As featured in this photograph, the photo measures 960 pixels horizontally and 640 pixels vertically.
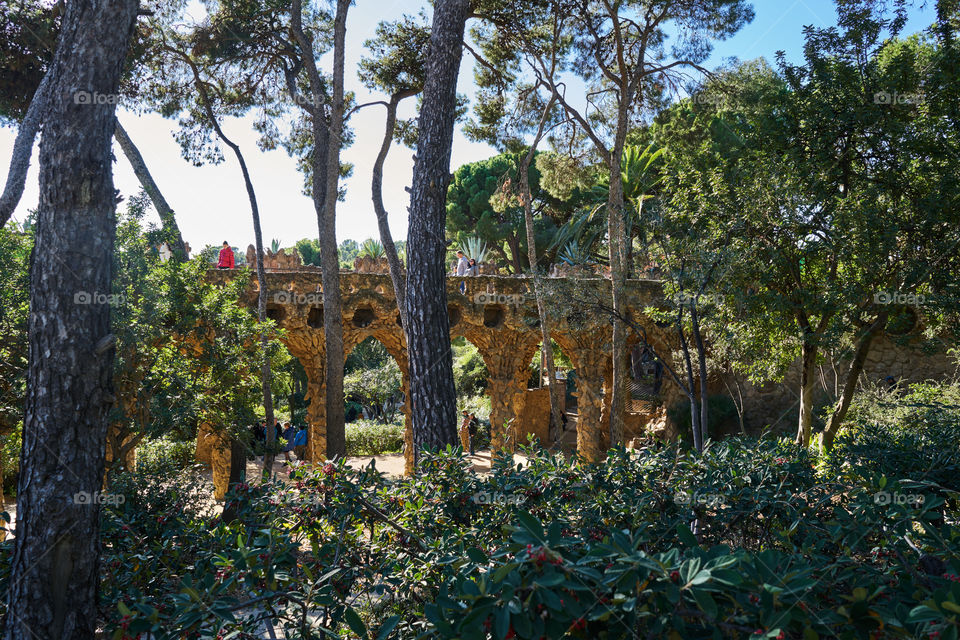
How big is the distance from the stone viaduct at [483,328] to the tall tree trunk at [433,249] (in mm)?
4712

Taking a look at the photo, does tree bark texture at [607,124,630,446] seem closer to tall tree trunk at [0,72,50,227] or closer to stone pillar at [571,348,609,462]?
stone pillar at [571,348,609,462]

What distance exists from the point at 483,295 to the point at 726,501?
10.6m

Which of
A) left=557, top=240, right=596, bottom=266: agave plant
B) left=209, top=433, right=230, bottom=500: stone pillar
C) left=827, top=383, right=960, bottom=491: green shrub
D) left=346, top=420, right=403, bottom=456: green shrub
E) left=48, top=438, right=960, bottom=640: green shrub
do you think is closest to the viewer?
left=48, top=438, right=960, bottom=640: green shrub

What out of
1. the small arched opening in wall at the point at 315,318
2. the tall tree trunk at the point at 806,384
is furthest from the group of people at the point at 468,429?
the tall tree trunk at the point at 806,384

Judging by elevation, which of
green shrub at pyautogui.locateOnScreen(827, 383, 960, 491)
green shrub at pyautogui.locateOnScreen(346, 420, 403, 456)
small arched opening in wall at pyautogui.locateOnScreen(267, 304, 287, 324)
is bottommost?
green shrub at pyautogui.locateOnScreen(346, 420, 403, 456)

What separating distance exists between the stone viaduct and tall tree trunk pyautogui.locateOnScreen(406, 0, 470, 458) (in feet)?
15.5

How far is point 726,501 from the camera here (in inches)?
111

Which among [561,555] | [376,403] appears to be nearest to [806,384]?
[561,555]

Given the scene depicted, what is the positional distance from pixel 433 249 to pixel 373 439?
13.1 metres

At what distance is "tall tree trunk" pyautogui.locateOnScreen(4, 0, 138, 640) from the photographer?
306 cm

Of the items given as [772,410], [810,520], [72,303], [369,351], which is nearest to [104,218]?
[72,303]

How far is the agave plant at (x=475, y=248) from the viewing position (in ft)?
79.1

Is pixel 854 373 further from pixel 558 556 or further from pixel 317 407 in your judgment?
pixel 317 407

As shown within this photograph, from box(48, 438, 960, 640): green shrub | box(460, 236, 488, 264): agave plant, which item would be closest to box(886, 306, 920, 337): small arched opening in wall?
box(48, 438, 960, 640): green shrub
